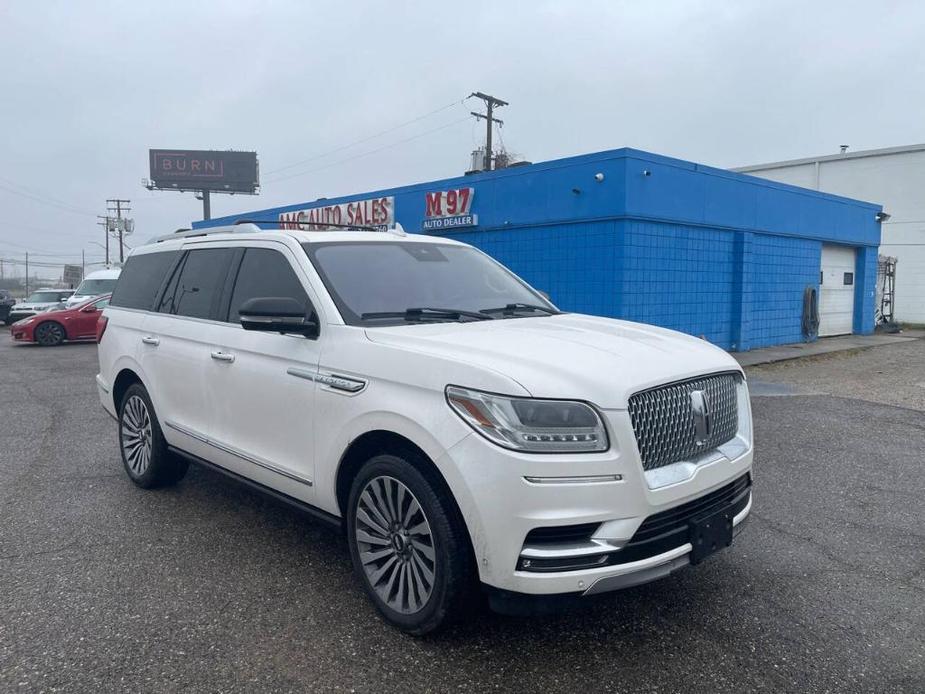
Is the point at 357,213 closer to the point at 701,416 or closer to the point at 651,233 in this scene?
the point at 651,233

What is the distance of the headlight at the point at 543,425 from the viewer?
2.84 metres

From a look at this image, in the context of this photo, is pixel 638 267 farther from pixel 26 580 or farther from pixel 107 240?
pixel 107 240

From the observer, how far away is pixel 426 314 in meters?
3.94

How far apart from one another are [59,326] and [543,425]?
19111mm

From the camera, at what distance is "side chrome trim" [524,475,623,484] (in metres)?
2.76

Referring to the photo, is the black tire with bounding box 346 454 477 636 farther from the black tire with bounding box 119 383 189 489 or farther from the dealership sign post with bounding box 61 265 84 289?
the dealership sign post with bounding box 61 265 84 289

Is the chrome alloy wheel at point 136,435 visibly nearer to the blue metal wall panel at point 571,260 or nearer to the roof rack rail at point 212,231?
the roof rack rail at point 212,231

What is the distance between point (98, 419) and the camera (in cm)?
843

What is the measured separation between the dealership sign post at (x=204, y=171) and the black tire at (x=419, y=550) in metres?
65.1

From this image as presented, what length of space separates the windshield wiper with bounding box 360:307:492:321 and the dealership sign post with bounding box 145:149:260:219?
6446 cm

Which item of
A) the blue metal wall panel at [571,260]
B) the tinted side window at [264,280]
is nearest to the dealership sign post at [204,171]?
the blue metal wall panel at [571,260]

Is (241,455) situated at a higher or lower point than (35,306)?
lower

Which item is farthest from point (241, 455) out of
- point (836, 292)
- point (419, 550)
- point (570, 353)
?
point (836, 292)

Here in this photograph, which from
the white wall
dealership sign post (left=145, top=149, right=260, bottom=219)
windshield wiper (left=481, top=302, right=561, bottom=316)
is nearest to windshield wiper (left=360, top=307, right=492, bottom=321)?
windshield wiper (left=481, top=302, right=561, bottom=316)
